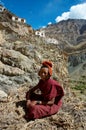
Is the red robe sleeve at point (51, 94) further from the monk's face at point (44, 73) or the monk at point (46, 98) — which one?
the monk's face at point (44, 73)

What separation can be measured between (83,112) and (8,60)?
12.6 feet

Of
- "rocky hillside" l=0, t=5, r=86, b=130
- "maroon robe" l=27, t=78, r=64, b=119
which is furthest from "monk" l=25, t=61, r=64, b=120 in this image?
"rocky hillside" l=0, t=5, r=86, b=130

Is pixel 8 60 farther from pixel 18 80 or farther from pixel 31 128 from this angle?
pixel 31 128

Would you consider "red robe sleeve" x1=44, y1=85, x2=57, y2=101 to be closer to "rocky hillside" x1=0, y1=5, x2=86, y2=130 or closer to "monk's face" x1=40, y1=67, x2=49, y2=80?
"monk's face" x1=40, y1=67, x2=49, y2=80

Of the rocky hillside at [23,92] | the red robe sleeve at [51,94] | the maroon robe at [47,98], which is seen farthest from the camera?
the red robe sleeve at [51,94]

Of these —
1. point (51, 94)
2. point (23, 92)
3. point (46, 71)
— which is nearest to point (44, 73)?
point (46, 71)

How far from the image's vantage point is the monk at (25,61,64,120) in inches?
233

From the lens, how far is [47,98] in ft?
20.3

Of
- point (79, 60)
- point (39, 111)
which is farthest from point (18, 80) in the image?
point (79, 60)

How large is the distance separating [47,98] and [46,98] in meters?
0.02

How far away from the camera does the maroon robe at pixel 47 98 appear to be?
5.86m

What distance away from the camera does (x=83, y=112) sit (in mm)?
6281

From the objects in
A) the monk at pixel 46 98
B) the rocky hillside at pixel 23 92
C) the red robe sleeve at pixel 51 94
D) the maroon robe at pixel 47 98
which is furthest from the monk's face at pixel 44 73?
the rocky hillside at pixel 23 92

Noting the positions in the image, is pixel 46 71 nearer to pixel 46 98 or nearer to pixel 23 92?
pixel 46 98
